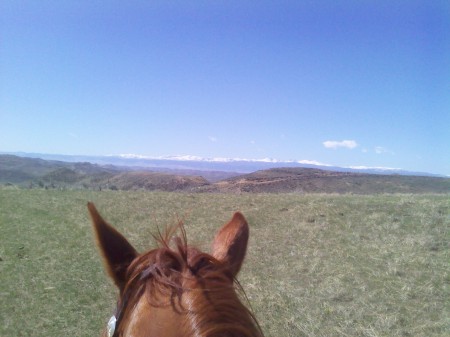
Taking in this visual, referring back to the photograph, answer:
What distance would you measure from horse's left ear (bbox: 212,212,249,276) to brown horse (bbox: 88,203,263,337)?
31 cm

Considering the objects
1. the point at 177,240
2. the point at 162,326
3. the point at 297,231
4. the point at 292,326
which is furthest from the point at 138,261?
the point at 297,231

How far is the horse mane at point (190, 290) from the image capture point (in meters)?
1.31

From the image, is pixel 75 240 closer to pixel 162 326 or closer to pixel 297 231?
pixel 297 231

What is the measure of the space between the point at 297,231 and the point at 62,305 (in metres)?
6.48

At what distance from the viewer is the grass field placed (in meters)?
6.07

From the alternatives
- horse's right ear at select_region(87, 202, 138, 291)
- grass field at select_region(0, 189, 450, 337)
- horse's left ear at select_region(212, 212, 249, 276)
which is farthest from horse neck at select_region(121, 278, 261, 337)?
grass field at select_region(0, 189, 450, 337)

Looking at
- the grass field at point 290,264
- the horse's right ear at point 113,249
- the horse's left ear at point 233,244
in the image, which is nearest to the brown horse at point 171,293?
the horse's right ear at point 113,249

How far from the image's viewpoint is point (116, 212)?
547 inches

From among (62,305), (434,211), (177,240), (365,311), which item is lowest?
(62,305)

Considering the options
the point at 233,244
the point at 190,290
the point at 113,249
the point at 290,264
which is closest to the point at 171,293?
the point at 190,290

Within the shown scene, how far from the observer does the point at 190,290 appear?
142 cm

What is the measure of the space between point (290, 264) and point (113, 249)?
7.36m

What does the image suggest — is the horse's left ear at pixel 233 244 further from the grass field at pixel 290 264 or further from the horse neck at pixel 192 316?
the grass field at pixel 290 264

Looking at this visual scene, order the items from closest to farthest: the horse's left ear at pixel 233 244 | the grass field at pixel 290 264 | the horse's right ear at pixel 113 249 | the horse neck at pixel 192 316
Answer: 1. the horse neck at pixel 192 316
2. the horse's right ear at pixel 113 249
3. the horse's left ear at pixel 233 244
4. the grass field at pixel 290 264
